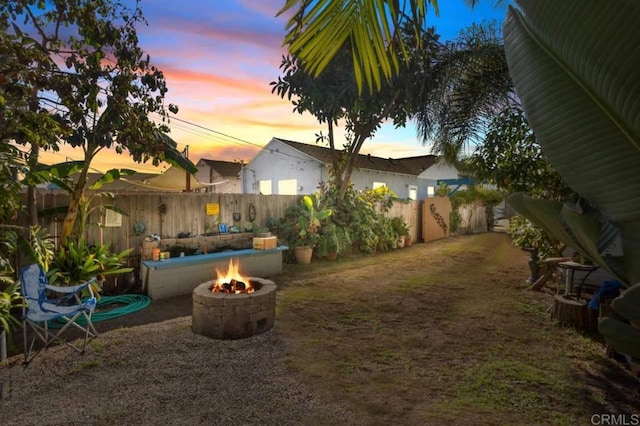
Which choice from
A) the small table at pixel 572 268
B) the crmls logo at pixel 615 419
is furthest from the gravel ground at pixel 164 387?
the small table at pixel 572 268

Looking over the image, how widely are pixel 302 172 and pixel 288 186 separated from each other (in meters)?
1.40

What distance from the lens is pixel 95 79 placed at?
5.66 meters

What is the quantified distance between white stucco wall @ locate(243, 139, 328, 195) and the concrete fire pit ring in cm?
1335

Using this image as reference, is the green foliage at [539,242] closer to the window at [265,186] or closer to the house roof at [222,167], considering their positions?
the window at [265,186]

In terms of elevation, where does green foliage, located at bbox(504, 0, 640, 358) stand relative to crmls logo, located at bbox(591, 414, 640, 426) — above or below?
above

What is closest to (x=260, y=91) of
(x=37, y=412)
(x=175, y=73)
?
(x=175, y=73)

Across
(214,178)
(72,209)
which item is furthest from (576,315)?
(214,178)

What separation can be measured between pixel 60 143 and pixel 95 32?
84.0 inches

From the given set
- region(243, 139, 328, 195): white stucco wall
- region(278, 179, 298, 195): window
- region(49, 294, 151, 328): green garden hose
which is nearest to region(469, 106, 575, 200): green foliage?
region(49, 294, 151, 328): green garden hose

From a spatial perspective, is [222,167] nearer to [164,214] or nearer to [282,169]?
[282,169]

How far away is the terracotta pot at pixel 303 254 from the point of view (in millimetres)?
10945

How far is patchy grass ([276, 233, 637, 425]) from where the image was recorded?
11.5 ft

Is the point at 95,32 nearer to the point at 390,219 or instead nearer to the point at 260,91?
the point at 260,91

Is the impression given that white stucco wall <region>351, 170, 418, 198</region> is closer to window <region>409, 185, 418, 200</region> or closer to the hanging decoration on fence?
window <region>409, 185, 418, 200</region>
